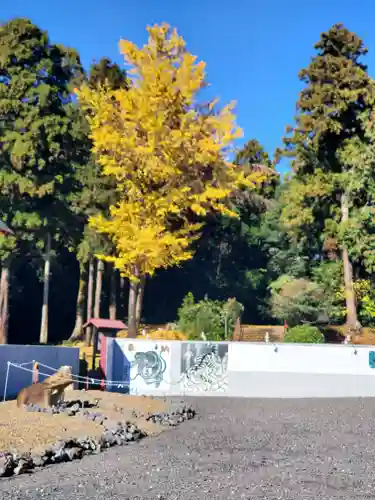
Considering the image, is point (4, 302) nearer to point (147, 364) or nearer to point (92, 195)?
point (92, 195)

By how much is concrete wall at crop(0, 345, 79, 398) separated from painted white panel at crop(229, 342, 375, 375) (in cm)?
748

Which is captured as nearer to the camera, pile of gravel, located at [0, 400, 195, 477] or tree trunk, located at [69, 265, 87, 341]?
pile of gravel, located at [0, 400, 195, 477]

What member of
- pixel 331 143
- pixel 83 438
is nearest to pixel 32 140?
pixel 331 143

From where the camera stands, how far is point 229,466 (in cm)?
1259

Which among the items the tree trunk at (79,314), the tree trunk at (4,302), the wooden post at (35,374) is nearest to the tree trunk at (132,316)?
the tree trunk at (79,314)

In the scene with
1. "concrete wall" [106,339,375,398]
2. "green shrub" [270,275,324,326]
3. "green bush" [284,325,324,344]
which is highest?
"green shrub" [270,275,324,326]

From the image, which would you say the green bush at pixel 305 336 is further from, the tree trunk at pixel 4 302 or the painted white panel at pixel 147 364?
the tree trunk at pixel 4 302

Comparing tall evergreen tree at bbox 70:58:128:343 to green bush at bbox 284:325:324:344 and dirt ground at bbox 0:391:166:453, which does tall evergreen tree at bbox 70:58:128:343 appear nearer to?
green bush at bbox 284:325:324:344

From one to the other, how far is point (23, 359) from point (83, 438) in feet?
27.7

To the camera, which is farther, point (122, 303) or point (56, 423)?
point (122, 303)

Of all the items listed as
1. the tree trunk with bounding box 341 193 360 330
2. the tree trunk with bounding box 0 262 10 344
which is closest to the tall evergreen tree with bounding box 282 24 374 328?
the tree trunk with bounding box 341 193 360 330

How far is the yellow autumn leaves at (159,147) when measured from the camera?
3198 centimetres

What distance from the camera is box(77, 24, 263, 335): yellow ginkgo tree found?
31984 mm

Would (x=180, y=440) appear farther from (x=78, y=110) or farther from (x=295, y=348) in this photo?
(x=78, y=110)
